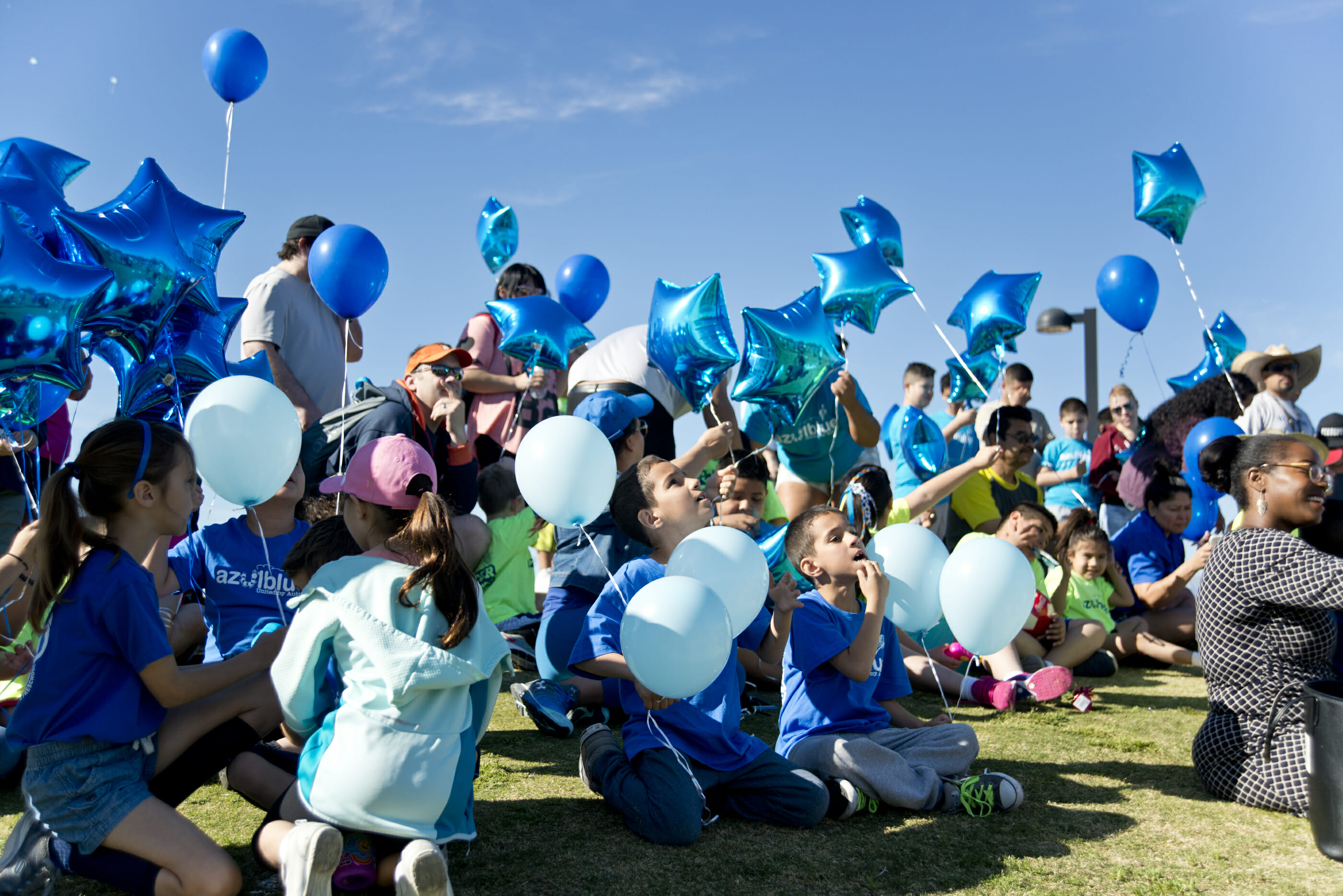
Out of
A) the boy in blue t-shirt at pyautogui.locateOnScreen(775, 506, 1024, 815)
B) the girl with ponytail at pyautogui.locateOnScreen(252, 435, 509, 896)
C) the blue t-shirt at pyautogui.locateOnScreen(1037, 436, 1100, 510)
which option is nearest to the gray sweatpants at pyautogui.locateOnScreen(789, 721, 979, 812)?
the boy in blue t-shirt at pyautogui.locateOnScreen(775, 506, 1024, 815)

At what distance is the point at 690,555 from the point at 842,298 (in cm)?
253

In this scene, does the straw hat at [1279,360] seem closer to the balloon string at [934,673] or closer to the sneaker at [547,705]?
the balloon string at [934,673]

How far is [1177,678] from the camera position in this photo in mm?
5414

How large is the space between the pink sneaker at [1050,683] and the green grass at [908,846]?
2.15 ft

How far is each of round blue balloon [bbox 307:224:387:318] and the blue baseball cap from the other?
1.03 metres

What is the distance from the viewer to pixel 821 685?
3.26 metres

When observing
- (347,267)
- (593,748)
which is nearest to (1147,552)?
(593,748)

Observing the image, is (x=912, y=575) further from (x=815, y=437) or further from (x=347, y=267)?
(x=347, y=267)

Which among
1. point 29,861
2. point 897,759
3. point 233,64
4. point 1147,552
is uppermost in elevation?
point 233,64

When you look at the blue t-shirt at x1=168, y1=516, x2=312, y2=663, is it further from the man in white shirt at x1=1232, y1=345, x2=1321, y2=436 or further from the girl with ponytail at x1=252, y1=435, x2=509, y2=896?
the man in white shirt at x1=1232, y1=345, x2=1321, y2=436

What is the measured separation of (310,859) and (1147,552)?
5418 millimetres

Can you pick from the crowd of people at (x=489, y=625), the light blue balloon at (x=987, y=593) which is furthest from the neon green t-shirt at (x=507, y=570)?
the light blue balloon at (x=987, y=593)

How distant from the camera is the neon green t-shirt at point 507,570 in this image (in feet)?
16.2

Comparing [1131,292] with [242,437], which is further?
[1131,292]
